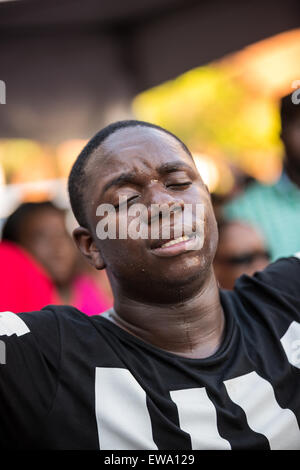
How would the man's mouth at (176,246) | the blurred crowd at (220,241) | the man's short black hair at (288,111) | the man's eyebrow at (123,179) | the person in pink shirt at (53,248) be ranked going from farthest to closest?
1. the person in pink shirt at (53,248)
2. the man's short black hair at (288,111)
3. the blurred crowd at (220,241)
4. the man's eyebrow at (123,179)
5. the man's mouth at (176,246)

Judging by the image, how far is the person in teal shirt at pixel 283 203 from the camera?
9.12 ft

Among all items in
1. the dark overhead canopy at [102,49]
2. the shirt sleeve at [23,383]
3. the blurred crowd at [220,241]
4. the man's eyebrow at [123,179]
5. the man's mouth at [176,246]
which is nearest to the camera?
the shirt sleeve at [23,383]

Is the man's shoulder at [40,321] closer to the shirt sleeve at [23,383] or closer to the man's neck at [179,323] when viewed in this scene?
the shirt sleeve at [23,383]

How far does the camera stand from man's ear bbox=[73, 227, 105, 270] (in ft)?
5.18

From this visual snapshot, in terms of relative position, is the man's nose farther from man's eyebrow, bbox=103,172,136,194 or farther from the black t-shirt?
the black t-shirt

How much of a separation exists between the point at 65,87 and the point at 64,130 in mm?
315

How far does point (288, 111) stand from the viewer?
2803mm

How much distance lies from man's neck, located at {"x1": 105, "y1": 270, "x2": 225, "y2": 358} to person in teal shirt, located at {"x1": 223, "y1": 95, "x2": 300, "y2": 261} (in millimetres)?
1287

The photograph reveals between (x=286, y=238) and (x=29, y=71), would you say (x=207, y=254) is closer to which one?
(x=286, y=238)

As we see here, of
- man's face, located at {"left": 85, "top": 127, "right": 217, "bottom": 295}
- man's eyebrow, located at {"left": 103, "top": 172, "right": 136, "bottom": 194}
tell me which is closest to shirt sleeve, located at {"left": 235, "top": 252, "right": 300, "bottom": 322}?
man's face, located at {"left": 85, "top": 127, "right": 217, "bottom": 295}

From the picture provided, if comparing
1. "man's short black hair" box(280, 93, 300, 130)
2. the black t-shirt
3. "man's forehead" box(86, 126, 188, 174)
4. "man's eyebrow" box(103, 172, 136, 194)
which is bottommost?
the black t-shirt

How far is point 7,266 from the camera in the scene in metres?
2.62
